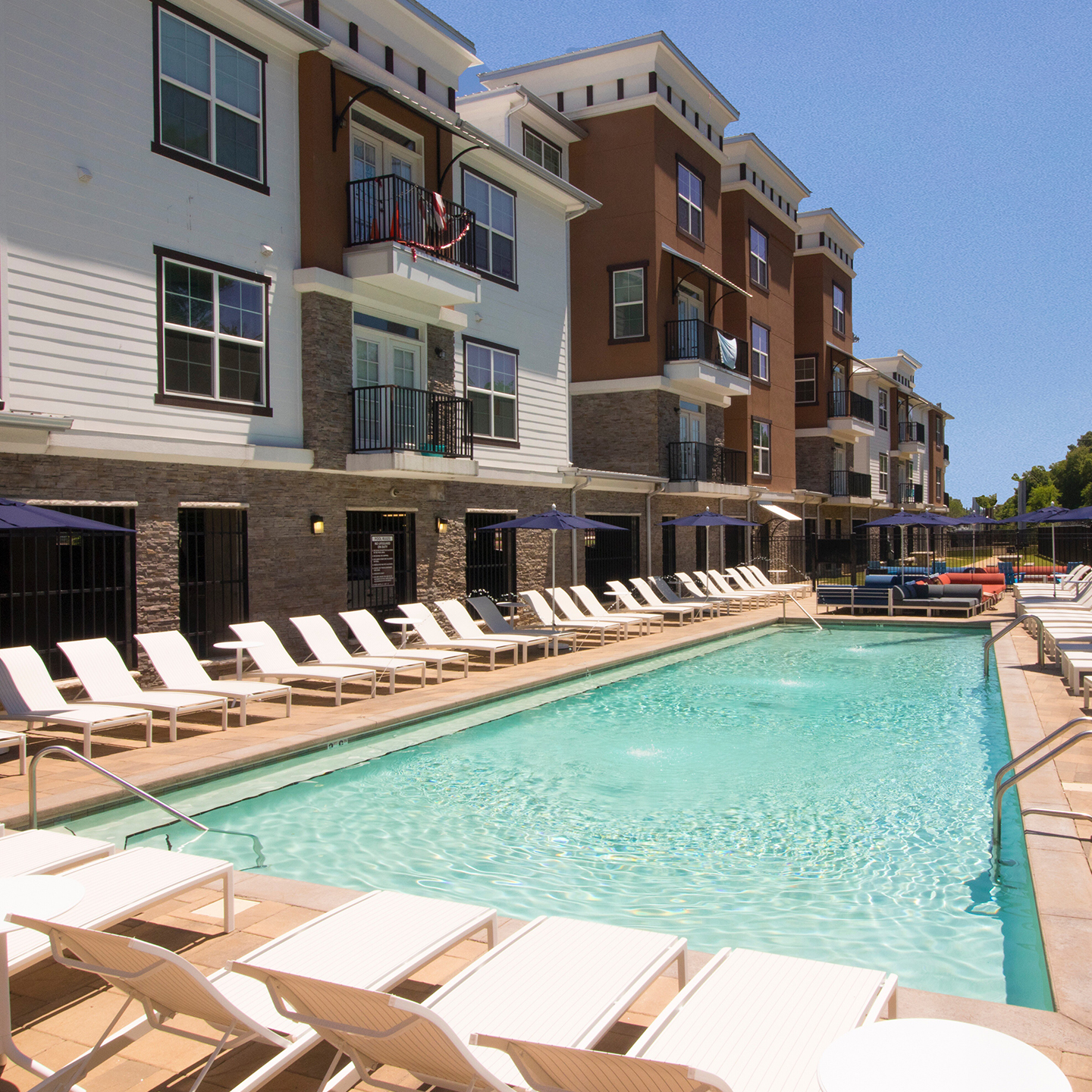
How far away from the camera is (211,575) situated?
1269cm

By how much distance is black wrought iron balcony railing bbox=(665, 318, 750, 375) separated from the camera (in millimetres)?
24266

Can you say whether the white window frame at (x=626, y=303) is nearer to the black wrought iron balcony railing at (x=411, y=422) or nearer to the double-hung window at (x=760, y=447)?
the double-hung window at (x=760, y=447)

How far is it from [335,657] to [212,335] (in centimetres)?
455

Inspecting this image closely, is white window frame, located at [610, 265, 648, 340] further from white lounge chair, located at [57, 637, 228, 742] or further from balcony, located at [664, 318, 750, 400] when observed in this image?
white lounge chair, located at [57, 637, 228, 742]

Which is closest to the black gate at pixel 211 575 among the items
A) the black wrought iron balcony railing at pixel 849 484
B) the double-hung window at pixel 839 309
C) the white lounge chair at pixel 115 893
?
the white lounge chair at pixel 115 893

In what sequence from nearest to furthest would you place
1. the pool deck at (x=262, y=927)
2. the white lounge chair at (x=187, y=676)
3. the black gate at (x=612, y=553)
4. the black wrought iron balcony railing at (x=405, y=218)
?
the pool deck at (x=262, y=927)
the white lounge chair at (x=187, y=676)
the black wrought iron balcony railing at (x=405, y=218)
the black gate at (x=612, y=553)

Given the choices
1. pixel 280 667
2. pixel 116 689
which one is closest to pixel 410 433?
pixel 280 667

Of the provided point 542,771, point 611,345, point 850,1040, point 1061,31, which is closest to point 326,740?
point 542,771

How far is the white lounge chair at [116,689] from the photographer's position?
29.5 ft

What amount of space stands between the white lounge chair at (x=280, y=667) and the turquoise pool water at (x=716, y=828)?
1614 millimetres

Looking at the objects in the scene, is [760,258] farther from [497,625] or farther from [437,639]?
[437,639]

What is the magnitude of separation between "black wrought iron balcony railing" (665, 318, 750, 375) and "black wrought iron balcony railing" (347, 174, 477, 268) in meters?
8.18

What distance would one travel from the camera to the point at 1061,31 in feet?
39.5

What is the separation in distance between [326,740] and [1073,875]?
6.21 m
